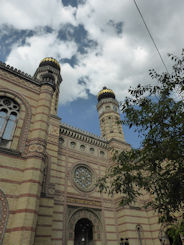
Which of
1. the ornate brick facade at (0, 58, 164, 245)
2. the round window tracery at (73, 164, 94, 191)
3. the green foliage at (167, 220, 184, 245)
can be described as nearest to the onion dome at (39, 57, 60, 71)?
the ornate brick facade at (0, 58, 164, 245)

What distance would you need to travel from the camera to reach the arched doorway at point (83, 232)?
15922mm

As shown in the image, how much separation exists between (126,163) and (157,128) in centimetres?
198

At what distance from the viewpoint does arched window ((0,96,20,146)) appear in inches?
358

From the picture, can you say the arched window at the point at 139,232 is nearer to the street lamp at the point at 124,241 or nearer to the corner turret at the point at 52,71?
the street lamp at the point at 124,241

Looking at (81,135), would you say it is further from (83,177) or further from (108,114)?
(108,114)

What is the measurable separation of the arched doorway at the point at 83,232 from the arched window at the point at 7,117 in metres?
11.3

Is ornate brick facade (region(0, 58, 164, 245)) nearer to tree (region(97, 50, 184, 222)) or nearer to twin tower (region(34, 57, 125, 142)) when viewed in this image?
twin tower (region(34, 57, 125, 142))

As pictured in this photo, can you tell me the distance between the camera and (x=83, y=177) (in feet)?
58.8

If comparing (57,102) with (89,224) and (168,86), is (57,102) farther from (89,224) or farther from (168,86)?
(168,86)

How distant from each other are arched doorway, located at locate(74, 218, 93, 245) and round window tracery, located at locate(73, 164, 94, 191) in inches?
112

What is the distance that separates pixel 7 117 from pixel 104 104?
21098 millimetres

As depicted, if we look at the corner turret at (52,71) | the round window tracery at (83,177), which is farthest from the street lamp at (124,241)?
the corner turret at (52,71)

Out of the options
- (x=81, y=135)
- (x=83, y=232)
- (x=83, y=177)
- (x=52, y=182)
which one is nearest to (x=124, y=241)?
(x=83, y=232)

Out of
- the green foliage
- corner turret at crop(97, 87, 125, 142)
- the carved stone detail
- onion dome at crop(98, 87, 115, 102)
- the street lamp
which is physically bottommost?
the green foliage
